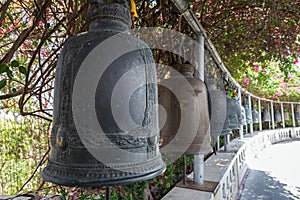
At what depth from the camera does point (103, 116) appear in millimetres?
560

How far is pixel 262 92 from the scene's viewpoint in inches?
353

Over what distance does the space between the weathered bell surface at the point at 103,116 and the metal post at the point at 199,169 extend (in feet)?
3.82

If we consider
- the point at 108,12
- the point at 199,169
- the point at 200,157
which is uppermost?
the point at 108,12

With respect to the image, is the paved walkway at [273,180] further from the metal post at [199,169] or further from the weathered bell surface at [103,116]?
the weathered bell surface at [103,116]

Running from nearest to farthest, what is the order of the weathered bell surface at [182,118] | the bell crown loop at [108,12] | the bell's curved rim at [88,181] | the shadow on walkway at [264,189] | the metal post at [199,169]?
1. the bell's curved rim at [88,181]
2. the bell crown loop at [108,12]
3. the weathered bell surface at [182,118]
4. the metal post at [199,169]
5. the shadow on walkway at [264,189]

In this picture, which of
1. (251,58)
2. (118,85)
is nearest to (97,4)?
(118,85)

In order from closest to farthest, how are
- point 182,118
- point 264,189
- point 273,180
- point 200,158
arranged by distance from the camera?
point 182,118
point 200,158
point 264,189
point 273,180

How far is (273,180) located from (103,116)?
13.9ft

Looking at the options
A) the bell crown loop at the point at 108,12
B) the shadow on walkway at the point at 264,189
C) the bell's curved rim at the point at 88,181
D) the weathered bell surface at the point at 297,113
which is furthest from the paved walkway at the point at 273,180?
the weathered bell surface at the point at 297,113

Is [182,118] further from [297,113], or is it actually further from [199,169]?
[297,113]

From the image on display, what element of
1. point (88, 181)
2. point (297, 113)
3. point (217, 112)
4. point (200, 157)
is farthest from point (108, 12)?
point (297, 113)

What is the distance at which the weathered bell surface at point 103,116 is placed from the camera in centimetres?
56

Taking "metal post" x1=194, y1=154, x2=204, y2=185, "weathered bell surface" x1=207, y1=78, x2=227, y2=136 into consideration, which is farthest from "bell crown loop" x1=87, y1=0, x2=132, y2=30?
"metal post" x1=194, y1=154, x2=204, y2=185

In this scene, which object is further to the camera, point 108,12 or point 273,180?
point 273,180
